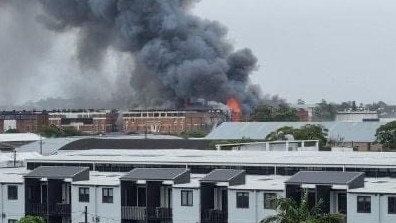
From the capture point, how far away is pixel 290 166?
3738 cm

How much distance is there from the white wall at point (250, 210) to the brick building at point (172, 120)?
111 metres

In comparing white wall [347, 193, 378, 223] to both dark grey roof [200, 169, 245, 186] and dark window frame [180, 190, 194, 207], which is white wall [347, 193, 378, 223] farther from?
dark window frame [180, 190, 194, 207]

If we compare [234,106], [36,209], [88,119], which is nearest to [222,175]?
[36,209]

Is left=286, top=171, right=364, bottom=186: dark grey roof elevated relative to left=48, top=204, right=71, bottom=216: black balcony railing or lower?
elevated

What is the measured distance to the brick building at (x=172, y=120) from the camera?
148 metres

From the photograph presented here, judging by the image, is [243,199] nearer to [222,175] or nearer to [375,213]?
[222,175]

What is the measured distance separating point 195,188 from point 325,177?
4705mm

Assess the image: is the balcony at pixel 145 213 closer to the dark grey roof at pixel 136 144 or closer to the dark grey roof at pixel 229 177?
the dark grey roof at pixel 229 177

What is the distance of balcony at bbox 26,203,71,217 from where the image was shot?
1518 inches

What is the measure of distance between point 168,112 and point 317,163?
11256 centimetres

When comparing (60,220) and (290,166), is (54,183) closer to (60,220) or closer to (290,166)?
(60,220)

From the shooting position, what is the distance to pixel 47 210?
127ft

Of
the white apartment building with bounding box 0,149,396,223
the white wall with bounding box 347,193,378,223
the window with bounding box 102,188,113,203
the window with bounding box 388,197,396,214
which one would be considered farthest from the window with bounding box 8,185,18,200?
the window with bounding box 388,197,396,214

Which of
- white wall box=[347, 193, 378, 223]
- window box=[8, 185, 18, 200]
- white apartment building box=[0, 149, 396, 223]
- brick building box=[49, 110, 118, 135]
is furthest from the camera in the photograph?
brick building box=[49, 110, 118, 135]
